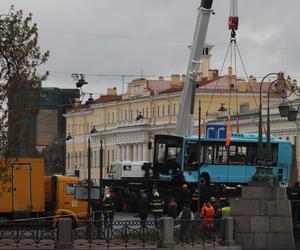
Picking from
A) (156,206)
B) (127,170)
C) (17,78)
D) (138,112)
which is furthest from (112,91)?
(17,78)

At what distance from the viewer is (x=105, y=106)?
161250 mm

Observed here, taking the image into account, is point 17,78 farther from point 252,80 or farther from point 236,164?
point 252,80

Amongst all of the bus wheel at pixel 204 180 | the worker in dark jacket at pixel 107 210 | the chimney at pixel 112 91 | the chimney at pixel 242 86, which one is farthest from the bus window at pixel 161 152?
the chimney at pixel 112 91

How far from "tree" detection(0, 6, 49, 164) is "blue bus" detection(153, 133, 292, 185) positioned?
21648 millimetres

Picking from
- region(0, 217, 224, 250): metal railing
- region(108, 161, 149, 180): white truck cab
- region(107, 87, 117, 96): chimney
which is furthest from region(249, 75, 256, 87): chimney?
region(0, 217, 224, 250): metal railing

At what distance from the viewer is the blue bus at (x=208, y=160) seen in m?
53.1

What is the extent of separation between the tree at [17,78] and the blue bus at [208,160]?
21648mm

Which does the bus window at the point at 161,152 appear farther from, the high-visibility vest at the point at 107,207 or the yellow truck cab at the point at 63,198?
the high-visibility vest at the point at 107,207

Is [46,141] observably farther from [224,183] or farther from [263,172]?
[263,172]

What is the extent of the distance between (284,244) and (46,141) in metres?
114

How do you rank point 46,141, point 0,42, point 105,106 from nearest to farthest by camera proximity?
point 0,42, point 46,141, point 105,106

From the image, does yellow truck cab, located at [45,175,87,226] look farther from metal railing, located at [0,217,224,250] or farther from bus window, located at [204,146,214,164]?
bus window, located at [204,146,214,164]

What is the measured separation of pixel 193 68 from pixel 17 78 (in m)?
24.0

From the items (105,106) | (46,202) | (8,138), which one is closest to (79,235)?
(8,138)
